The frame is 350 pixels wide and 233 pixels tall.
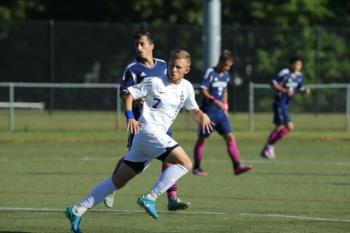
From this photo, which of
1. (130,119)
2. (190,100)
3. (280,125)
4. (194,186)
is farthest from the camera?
(280,125)

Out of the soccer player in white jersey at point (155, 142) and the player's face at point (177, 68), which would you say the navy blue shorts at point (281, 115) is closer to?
the soccer player in white jersey at point (155, 142)

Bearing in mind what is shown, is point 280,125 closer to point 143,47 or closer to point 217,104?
point 217,104

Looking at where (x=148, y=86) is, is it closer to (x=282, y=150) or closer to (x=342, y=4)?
(x=282, y=150)

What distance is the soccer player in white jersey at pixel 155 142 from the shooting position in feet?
34.7

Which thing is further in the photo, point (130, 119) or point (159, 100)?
point (130, 119)

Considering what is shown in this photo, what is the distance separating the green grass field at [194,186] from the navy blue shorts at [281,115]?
73 cm

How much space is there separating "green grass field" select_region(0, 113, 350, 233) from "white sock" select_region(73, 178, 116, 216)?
427 millimetres

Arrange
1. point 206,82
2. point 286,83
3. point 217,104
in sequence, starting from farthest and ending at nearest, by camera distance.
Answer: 1. point 286,83
2. point 206,82
3. point 217,104

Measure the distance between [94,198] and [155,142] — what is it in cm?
83

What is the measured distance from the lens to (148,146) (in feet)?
35.0

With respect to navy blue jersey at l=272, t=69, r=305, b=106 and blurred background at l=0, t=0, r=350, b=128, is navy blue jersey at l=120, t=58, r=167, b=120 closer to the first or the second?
navy blue jersey at l=272, t=69, r=305, b=106

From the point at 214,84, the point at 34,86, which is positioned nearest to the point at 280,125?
the point at 214,84

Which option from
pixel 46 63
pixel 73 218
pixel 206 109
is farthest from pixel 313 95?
pixel 73 218

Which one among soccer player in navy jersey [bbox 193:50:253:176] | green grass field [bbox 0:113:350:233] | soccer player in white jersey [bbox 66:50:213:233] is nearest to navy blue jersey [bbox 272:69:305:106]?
green grass field [bbox 0:113:350:233]
